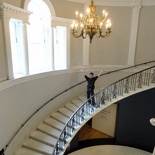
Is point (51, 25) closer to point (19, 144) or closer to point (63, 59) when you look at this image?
point (63, 59)

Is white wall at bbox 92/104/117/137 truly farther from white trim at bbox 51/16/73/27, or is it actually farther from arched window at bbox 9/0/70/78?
white trim at bbox 51/16/73/27

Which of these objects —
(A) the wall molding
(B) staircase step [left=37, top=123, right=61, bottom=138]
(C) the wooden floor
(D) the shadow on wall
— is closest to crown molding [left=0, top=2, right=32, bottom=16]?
(A) the wall molding

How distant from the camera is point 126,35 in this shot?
8.38 meters

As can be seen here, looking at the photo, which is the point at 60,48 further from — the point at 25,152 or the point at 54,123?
the point at 25,152

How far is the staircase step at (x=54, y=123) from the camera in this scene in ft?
21.1

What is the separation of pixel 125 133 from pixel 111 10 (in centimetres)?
678

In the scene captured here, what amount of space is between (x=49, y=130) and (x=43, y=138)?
425 mm

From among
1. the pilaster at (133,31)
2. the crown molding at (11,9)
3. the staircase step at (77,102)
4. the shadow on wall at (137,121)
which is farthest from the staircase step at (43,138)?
the pilaster at (133,31)

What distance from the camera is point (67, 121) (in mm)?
6336

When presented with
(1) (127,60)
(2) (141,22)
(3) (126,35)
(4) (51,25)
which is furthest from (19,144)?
(2) (141,22)

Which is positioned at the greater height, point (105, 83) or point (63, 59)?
point (63, 59)

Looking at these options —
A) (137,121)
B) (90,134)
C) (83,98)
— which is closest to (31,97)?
(83,98)

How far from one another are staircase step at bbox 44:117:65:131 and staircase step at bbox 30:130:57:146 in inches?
19.7

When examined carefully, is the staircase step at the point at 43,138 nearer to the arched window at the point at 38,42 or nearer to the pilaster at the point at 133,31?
the arched window at the point at 38,42
